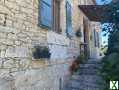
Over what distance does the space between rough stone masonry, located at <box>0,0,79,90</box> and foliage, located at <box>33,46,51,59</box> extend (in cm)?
11

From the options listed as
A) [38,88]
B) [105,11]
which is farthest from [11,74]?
[105,11]

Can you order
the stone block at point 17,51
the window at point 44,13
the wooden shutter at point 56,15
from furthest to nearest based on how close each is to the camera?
the wooden shutter at point 56,15, the window at point 44,13, the stone block at point 17,51

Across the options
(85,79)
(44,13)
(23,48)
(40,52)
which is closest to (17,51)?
(23,48)

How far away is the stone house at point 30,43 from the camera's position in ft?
14.1

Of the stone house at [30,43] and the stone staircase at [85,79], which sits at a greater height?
the stone house at [30,43]

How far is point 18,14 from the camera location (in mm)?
4754

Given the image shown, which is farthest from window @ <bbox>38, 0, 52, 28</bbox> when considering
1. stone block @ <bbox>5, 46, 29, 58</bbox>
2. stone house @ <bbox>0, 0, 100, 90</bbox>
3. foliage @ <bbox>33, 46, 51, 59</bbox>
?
stone block @ <bbox>5, 46, 29, 58</bbox>

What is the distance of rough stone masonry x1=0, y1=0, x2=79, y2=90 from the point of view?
14.0 ft

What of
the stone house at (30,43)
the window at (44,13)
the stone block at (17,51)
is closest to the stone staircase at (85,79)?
the stone house at (30,43)

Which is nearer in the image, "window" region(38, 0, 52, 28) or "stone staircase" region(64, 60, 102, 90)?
"window" region(38, 0, 52, 28)

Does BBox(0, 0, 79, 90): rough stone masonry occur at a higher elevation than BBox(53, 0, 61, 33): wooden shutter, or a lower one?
lower

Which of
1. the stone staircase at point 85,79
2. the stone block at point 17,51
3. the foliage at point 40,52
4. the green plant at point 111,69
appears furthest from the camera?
the stone staircase at point 85,79

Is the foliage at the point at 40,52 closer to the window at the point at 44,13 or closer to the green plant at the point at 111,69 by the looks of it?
the window at the point at 44,13

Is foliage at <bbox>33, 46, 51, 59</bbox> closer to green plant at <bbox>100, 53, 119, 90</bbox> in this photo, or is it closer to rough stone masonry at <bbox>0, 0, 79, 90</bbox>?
rough stone masonry at <bbox>0, 0, 79, 90</bbox>
